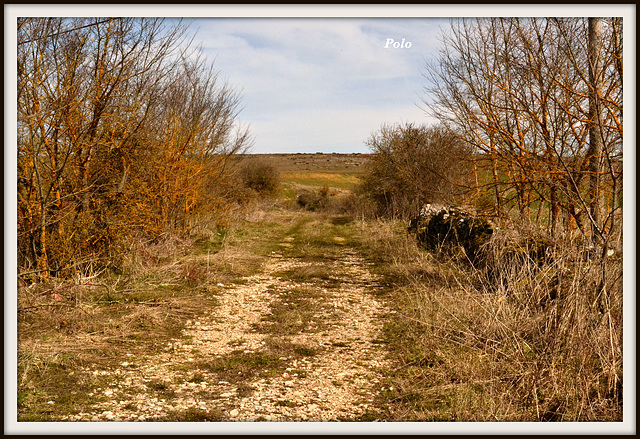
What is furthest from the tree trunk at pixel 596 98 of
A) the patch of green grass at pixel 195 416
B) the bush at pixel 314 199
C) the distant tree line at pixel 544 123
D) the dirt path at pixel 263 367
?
the bush at pixel 314 199

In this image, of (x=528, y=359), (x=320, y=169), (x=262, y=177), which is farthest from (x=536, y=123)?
(x=320, y=169)

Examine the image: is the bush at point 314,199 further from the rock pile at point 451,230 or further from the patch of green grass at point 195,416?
the patch of green grass at point 195,416

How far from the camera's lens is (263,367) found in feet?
15.3

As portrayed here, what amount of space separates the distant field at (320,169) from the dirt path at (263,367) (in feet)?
50.8

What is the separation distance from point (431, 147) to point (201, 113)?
761cm

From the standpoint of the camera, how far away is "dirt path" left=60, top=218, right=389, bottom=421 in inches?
147

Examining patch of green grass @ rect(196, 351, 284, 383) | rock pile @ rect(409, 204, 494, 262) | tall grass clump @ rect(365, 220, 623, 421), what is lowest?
patch of green grass @ rect(196, 351, 284, 383)

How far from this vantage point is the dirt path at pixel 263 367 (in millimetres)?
3738

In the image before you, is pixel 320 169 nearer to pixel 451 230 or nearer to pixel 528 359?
pixel 451 230

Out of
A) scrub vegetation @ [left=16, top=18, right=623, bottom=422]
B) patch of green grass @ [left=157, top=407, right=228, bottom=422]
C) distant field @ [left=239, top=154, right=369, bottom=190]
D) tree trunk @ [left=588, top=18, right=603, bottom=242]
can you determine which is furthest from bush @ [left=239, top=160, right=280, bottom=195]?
patch of green grass @ [left=157, top=407, right=228, bottom=422]

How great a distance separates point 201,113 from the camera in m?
12.7

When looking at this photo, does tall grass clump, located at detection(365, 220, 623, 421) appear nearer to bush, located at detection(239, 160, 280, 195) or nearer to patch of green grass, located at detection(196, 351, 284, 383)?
patch of green grass, located at detection(196, 351, 284, 383)

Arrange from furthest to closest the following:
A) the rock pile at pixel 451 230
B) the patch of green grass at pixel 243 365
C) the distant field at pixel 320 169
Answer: the distant field at pixel 320 169 → the rock pile at pixel 451 230 → the patch of green grass at pixel 243 365

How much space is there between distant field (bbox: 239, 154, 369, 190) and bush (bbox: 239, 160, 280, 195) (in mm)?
595
